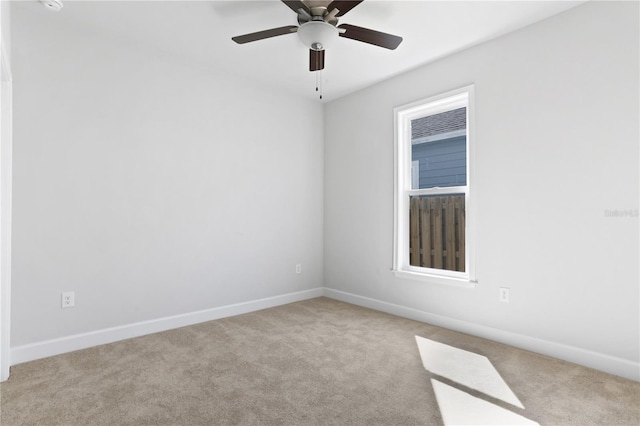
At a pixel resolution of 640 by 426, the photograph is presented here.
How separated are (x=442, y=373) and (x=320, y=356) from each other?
89 centimetres

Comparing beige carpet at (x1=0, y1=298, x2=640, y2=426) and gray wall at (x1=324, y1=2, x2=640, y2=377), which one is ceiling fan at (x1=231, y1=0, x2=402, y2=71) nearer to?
gray wall at (x1=324, y1=2, x2=640, y2=377)

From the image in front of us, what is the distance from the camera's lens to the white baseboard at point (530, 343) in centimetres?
229

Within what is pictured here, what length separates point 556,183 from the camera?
8.54ft

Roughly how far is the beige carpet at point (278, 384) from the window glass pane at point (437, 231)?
0.73 meters

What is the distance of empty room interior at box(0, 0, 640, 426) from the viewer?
7.11 ft

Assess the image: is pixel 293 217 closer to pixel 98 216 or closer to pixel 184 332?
pixel 184 332

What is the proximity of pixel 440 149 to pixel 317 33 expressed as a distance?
180 centimetres

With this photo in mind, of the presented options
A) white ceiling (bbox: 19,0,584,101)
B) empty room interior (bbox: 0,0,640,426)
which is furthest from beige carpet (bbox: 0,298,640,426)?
white ceiling (bbox: 19,0,584,101)

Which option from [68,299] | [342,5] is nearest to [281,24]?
[342,5]

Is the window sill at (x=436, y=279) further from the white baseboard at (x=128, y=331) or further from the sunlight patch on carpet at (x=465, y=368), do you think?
the white baseboard at (x=128, y=331)

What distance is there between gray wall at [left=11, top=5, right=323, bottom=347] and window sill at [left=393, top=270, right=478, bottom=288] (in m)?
1.41

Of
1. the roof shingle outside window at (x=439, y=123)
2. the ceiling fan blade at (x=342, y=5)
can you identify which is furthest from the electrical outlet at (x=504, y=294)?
the ceiling fan blade at (x=342, y=5)

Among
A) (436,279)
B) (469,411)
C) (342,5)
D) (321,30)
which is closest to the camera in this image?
(469,411)

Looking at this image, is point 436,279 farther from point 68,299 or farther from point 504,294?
point 68,299
